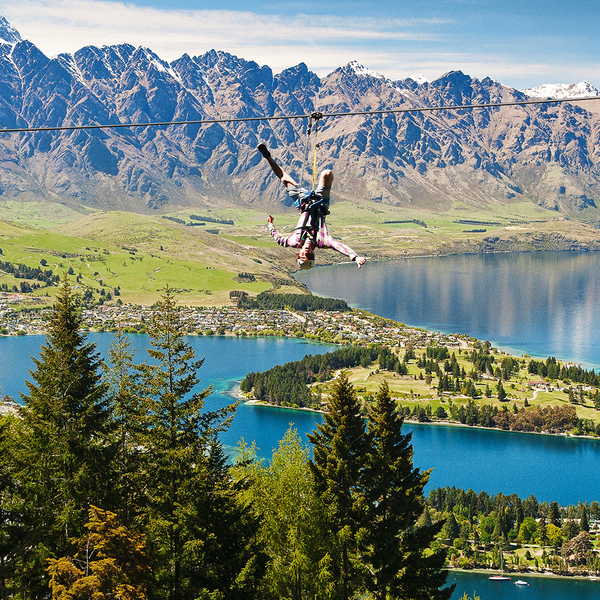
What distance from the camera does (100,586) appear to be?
12.1m

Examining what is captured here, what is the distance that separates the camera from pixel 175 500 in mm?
16656

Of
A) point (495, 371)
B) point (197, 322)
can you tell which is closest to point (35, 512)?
point (495, 371)

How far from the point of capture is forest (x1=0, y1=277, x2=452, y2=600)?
14.3 metres

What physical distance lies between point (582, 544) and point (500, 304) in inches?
4424

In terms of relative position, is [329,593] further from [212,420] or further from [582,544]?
[582,544]

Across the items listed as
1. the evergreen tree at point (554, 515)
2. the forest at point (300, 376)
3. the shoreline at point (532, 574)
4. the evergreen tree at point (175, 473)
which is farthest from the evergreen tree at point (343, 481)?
the forest at point (300, 376)

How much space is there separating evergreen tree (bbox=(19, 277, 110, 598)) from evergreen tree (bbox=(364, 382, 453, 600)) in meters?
7.88

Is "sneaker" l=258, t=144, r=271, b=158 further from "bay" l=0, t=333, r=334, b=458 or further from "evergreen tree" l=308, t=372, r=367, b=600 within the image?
"bay" l=0, t=333, r=334, b=458

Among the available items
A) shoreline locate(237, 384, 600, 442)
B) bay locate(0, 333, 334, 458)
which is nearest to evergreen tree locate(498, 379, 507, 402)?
shoreline locate(237, 384, 600, 442)

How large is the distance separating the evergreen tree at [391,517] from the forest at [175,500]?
43 mm

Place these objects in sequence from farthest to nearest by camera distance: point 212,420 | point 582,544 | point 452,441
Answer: point 452,441 → point 582,544 → point 212,420

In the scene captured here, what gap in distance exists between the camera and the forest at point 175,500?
47.0ft

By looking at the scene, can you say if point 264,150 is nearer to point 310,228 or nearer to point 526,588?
point 310,228

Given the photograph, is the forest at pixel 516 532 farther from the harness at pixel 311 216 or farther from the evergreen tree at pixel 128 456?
the harness at pixel 311 216
